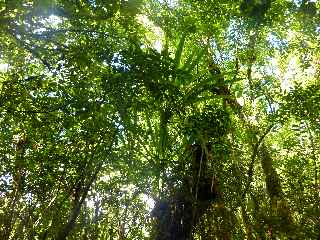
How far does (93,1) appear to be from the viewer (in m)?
6.35

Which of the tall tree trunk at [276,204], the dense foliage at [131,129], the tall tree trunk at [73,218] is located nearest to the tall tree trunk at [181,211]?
the dense foliage at [131,129]

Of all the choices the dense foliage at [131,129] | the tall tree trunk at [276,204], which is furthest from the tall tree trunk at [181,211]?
the tall tree trunk at [276,204]

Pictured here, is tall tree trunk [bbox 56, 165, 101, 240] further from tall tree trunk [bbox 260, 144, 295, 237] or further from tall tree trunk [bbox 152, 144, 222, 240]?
tall tree trunk [bbox 260, 144, 295, 237]

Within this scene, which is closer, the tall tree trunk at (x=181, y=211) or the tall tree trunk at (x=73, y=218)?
the tall tree trunk at (x=73, y=218)

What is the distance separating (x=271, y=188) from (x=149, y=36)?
7.22 m

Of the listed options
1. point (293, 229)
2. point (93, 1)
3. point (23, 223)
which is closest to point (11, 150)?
point (23, 223)

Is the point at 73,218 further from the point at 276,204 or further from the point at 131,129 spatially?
the point at 276,204

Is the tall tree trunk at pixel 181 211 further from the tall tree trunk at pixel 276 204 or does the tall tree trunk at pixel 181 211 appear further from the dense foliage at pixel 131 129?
the tall tree trunk at pixel 276 204

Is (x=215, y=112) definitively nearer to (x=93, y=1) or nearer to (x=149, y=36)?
(x=93, y=1)

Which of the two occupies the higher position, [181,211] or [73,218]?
[181,211]

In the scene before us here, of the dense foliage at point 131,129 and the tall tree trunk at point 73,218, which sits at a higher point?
the dense foliage at point 131,129

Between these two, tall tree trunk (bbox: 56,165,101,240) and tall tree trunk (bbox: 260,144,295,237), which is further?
tall tree trunk (bbox: 260,144,295,237)

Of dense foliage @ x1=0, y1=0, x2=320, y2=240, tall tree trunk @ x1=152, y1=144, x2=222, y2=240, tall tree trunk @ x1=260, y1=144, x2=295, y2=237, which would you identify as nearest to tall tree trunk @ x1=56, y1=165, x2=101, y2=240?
dense foliage @ x1=0, y1=0, x2=320, y2=240

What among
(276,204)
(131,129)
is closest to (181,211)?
(131,129)
